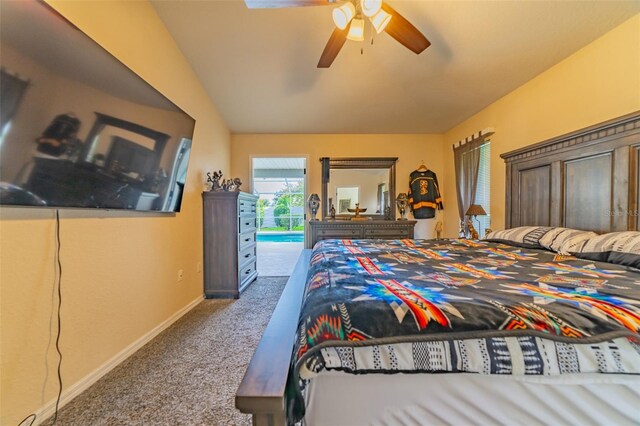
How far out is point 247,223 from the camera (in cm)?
353

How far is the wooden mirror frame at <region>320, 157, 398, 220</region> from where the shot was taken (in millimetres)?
4344

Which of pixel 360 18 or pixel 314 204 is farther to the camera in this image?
pixel 314 204

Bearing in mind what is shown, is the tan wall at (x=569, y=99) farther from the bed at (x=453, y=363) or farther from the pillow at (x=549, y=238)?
the bed at (x=453, y=363)

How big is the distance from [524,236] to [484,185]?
1.44 metres

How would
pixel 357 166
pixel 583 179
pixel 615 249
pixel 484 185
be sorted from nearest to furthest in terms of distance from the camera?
1. pixel 615 249
2. pixel 583 179
3. pixel 484 185
4. pixel 357 166

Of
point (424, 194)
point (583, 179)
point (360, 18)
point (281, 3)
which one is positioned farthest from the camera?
point (424, 194)

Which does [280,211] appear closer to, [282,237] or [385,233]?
[282,237]

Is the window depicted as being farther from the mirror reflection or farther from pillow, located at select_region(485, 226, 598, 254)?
the mirror reflection

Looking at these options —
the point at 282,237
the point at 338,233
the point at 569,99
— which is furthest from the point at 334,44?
the point at 282,237

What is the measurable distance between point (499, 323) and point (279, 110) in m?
3.65

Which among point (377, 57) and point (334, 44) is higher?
point (377, 57)

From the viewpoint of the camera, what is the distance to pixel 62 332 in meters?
1.40

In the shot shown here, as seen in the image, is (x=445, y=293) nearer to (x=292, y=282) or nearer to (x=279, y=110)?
(x=292, y=282)

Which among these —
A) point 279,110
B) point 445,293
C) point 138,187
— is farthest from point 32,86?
point 279,110
